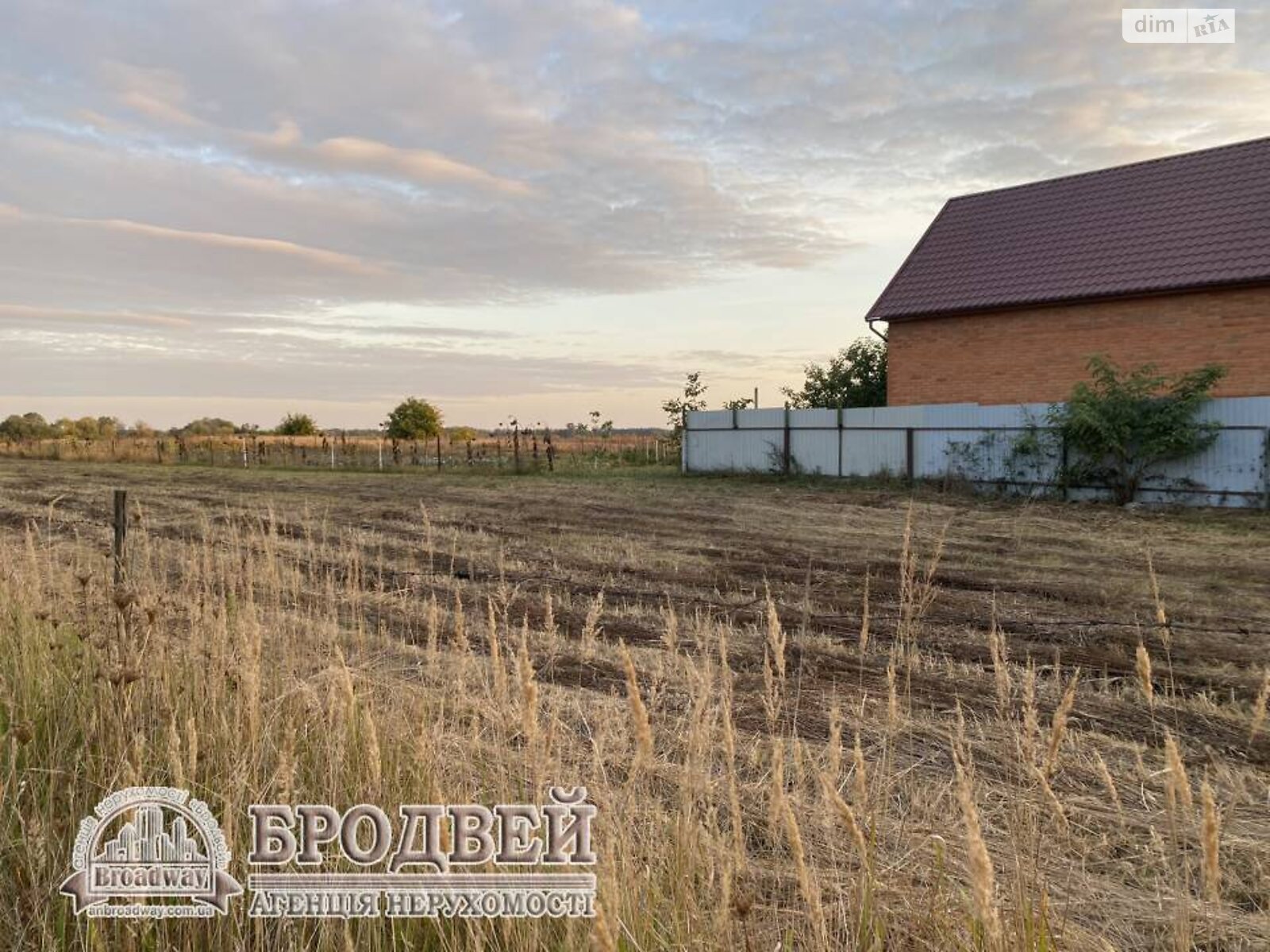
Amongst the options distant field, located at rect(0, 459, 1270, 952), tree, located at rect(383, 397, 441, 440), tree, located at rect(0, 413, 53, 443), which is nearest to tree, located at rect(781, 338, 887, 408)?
distant field, located at rect(0, 459, 1270, 952)

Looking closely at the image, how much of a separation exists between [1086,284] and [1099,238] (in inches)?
64.9

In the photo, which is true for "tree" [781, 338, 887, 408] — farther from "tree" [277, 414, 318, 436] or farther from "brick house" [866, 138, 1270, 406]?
"tree" [277, 414, 318, 436]

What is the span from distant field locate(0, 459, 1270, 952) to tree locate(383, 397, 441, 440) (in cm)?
3831

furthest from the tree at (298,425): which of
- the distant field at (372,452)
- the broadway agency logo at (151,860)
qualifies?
the broadway agency logo at (151,860)

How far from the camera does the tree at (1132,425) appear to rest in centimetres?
1636

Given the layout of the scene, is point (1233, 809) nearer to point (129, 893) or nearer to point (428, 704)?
point (428, 704)

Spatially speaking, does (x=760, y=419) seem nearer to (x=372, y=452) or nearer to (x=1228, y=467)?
(x=1228, y=467)

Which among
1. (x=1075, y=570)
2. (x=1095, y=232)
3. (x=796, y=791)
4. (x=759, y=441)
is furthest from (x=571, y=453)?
(x=796, y=791)

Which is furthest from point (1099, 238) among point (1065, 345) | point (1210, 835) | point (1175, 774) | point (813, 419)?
point (1210, 835)

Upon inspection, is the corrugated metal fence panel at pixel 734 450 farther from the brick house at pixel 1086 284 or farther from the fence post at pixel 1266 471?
the fence post at pixel 1266 471

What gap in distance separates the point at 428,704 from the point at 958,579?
272 inches

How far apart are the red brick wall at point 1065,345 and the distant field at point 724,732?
10.1 m

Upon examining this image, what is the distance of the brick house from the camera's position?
17953 millimetres

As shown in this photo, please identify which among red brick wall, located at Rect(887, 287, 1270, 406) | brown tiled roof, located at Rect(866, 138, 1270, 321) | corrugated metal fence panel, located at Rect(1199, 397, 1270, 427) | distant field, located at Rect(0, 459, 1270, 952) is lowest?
distant field, located at Rect(0, 459, 1270, 952)
